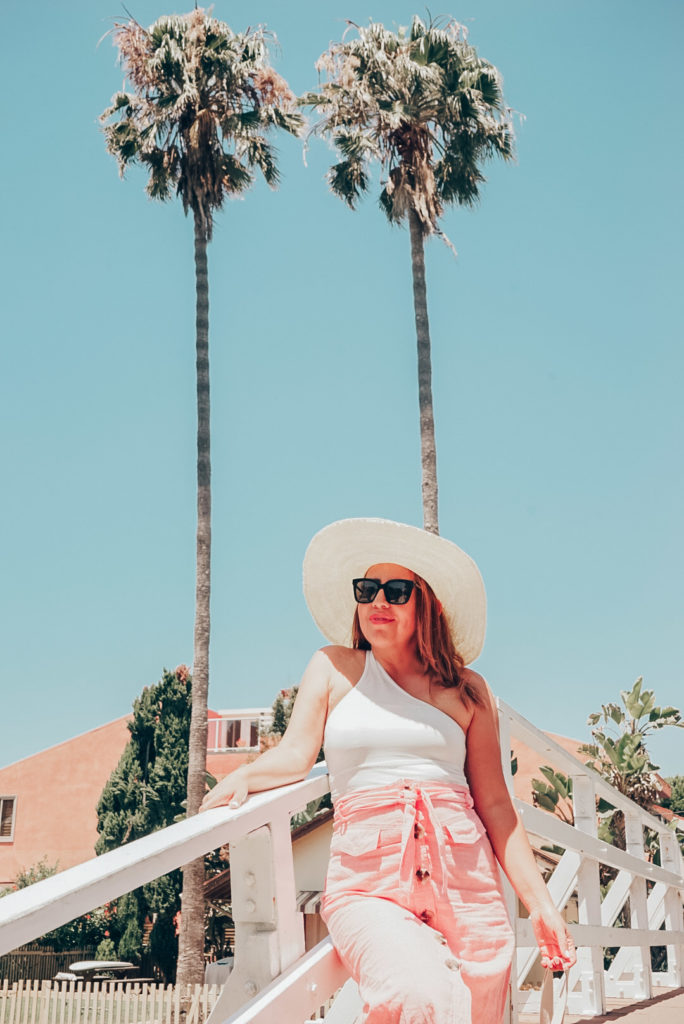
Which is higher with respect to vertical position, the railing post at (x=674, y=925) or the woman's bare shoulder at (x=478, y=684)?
the woman's bare shoulder at (x=478, y=684)

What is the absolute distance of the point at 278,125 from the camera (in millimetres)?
21688

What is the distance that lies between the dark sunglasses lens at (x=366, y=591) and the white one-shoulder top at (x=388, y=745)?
0.34 m

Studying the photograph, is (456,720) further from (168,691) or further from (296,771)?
(168,691)

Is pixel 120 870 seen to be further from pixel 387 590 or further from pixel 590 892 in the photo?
pixel 590 892

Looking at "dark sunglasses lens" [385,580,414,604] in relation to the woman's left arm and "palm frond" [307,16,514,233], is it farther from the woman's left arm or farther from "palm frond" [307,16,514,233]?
"palm frond" [307,16,514,233]

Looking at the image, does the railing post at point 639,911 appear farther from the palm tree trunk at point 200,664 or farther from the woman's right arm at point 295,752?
the palm tree trunk at point 200,664

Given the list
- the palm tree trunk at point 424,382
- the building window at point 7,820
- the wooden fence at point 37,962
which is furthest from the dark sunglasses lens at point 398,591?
the building window at point 7,820

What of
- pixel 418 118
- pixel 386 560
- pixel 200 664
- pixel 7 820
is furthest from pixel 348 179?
pixel 7 820

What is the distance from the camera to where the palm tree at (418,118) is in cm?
1897

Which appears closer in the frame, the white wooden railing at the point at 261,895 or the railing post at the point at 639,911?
the white wooden railing at the point at 261,895

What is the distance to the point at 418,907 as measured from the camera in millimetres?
2359

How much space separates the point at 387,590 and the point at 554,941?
1.00 m

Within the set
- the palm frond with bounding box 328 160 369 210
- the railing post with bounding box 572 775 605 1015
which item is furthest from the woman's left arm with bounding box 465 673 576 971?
the palm frond with bounding box 328 160 369 210

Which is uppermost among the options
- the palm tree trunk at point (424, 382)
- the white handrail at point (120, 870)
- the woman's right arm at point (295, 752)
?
the palm tree trunk at point (424, 382)
